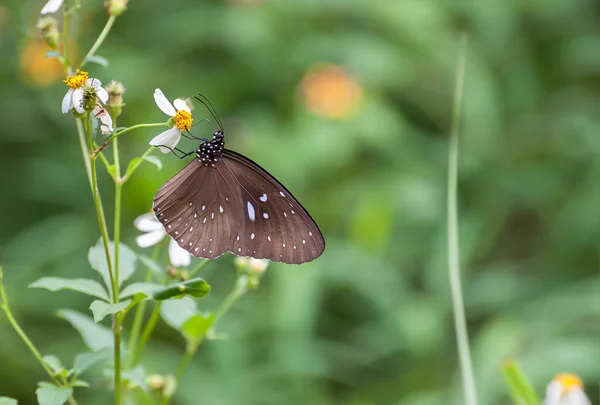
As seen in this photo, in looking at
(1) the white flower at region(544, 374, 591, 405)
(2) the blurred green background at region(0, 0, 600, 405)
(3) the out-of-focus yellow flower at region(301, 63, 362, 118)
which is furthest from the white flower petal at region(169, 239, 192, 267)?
(3) the out-of-focus yellow flower at region(301, 63, 362, 118)

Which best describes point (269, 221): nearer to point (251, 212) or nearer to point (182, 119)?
point (251, 212)

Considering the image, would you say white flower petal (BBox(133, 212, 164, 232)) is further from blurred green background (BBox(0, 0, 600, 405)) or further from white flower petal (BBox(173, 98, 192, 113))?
blurred green background (BBox(0, 0, 600, 405))

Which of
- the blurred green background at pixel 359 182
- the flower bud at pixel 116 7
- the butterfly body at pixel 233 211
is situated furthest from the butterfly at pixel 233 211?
the blurred green background at pixel 359 182

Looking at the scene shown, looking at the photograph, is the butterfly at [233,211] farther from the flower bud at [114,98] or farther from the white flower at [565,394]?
the white flower at [565,394]

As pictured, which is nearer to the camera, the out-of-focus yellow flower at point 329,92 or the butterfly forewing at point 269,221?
the butterfly forewing at point 269,221

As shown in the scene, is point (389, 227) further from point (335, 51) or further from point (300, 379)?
point (335, 51)

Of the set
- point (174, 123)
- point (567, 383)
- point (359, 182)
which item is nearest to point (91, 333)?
point (174, 123)

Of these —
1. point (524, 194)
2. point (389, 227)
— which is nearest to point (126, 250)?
point (389, 227)

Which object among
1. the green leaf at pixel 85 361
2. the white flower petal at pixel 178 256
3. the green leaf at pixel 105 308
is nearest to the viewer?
the green leaf at pixel 105 308
